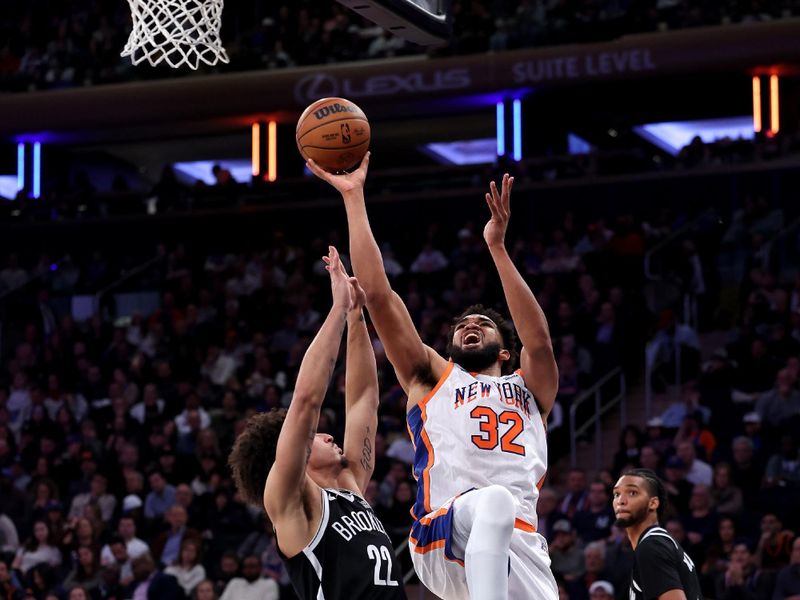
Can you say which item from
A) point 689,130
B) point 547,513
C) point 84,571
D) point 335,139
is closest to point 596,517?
point 547,513

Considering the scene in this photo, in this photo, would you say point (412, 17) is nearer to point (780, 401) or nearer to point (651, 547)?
point (651, 547)

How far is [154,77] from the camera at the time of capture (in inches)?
846

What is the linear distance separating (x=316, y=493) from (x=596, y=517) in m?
7.17

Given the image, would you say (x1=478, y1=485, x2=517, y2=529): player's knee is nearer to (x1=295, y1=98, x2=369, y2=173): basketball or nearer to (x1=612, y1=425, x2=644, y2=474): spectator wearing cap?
(x1=295, y1=98, x2=369, y2=173): basketball

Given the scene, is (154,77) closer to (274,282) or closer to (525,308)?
(274,282)

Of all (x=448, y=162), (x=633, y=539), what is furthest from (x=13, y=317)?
(x=633, y=539)

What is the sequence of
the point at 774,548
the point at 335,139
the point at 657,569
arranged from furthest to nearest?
the point at 774,548 → the point at 657,569 → the point at 335,139

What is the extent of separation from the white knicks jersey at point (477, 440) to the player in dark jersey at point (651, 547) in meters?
0.96

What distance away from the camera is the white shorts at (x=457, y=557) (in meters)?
5.60

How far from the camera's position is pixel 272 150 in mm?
22328

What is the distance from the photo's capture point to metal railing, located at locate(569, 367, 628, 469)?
14.2 meters

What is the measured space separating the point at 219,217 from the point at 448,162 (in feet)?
15.9

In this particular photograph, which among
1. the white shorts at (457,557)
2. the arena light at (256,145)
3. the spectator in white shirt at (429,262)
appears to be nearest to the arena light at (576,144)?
the spectator in white shirt at (429,262)

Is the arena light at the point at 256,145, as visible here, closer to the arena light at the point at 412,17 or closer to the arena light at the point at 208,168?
the arena light at the point at 208,168
